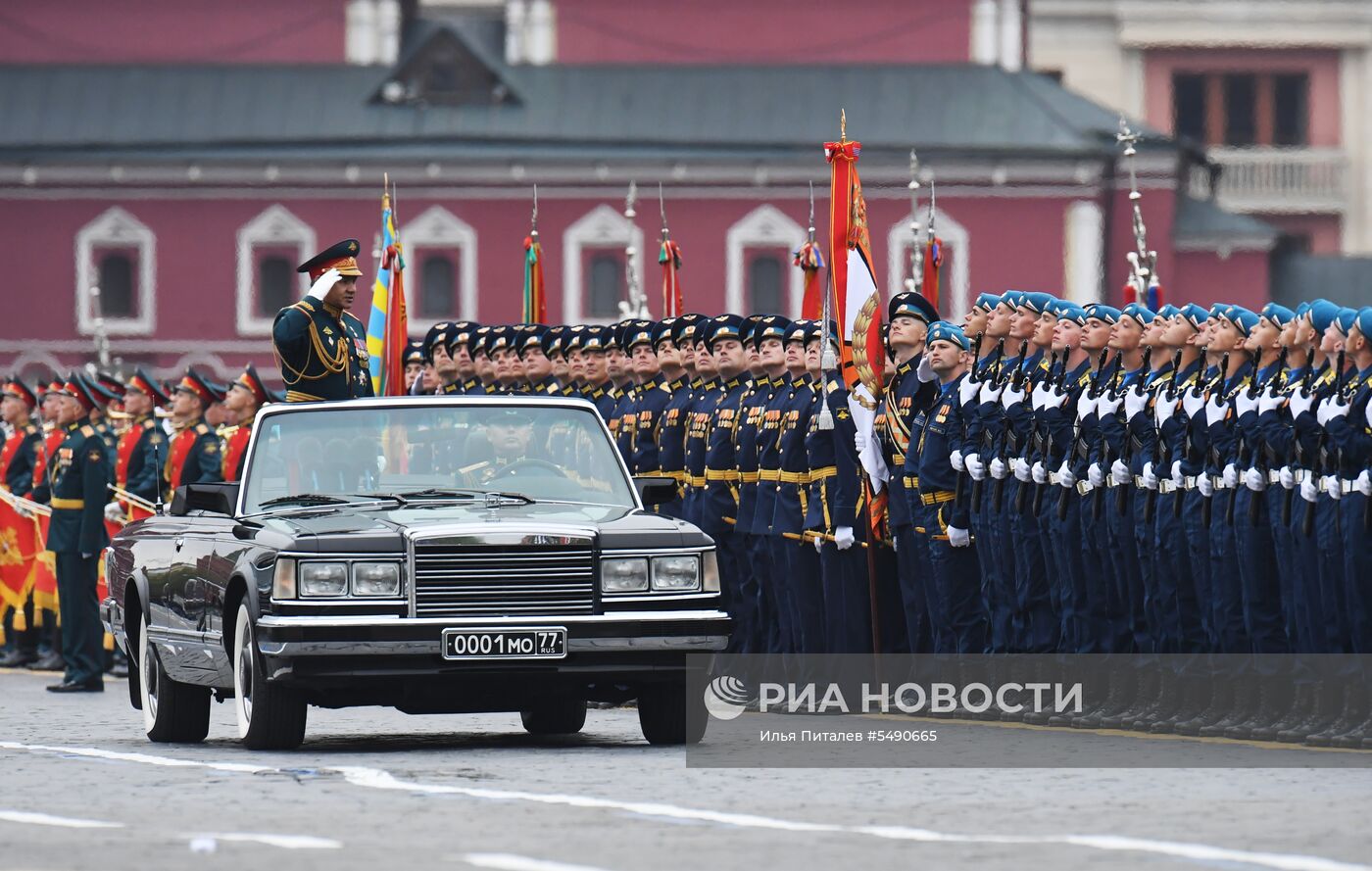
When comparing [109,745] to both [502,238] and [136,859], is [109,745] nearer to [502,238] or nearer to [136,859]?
[136,859]

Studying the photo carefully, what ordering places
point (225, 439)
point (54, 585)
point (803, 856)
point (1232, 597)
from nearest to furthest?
point (803, 856), point (1232, 597), point (225, 439), point (54, 585)

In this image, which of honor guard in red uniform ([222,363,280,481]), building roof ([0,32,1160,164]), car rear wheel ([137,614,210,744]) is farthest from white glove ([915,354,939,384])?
building roof ([0,32,1160,164])

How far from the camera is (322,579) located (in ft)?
45.6

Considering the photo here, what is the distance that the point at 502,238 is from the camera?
64312mm

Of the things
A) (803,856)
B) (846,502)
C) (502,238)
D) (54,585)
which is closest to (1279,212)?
(502,238)

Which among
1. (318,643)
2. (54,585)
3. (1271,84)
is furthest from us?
(1271,84)

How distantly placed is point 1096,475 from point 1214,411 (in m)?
0.87

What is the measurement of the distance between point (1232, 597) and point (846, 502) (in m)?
2.97

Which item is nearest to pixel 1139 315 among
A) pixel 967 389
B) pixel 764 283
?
pixel 967 389

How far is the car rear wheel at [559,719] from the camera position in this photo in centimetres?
1552

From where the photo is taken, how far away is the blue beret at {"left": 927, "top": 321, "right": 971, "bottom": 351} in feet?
55.2

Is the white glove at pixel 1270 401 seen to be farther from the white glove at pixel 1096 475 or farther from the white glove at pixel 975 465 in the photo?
the white glove at pixel 975 465

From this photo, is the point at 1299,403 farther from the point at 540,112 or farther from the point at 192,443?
the point at 540,112

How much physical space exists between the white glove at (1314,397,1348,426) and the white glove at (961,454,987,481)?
237cm
